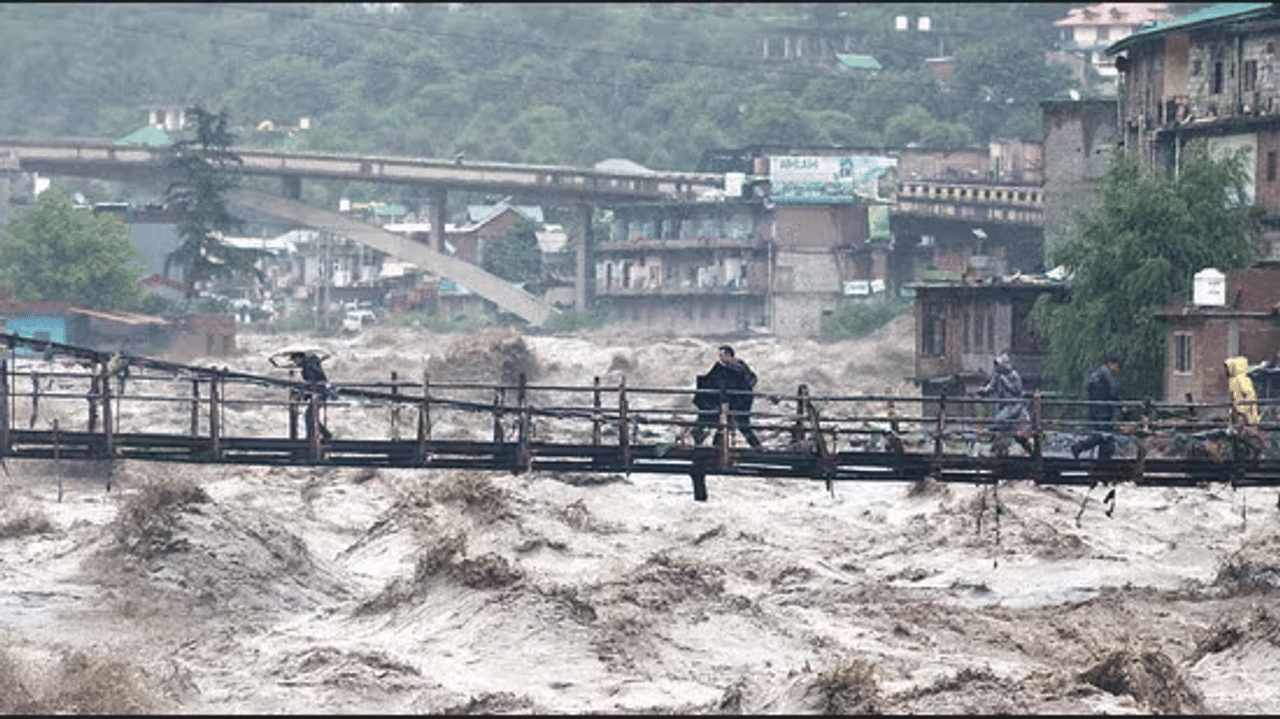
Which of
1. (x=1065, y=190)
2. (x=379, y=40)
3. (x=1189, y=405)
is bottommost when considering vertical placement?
(x=1189, y=405)

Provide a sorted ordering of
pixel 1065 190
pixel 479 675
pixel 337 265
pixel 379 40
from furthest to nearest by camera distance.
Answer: pixel 379 40 → pixel 337 265 → pixel 1065 190 → pixel 479 675

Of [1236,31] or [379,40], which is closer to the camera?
[1236,31]

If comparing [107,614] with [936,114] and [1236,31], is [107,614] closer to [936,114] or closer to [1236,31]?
[1236,31]

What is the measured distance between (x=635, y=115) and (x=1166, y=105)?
9628 centimetres

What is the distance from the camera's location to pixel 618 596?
3081 centimetres

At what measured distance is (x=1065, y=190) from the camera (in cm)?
7125

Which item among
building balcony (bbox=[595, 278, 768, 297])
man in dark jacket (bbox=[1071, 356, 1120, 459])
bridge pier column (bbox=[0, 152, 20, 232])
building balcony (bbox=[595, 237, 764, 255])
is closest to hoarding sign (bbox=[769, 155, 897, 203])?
building balcony (bbox=[595, 237, 764, 255])

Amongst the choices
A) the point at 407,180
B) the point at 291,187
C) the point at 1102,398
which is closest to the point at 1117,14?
the point at 407,180

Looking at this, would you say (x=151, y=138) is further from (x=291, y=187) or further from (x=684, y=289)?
(x=684, y=289)

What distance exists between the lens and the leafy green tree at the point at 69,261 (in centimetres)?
8531

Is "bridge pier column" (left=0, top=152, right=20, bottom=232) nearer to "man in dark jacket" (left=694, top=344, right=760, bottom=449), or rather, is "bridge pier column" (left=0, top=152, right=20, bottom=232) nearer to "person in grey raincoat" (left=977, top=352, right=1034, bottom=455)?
"person in grey raincoat" (left=977, top=352, right=1034, bottom=455)

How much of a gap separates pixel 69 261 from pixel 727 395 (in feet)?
188

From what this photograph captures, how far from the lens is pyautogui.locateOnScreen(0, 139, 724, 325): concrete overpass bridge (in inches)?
4341

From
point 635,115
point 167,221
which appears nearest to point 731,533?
point 167,221
